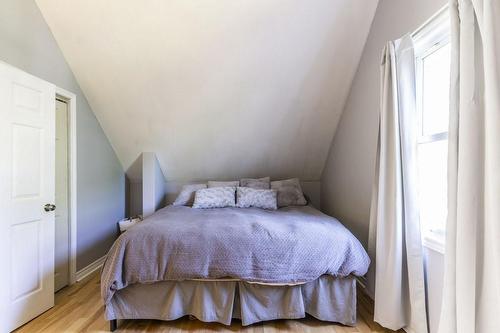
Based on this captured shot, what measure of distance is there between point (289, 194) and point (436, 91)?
6.59ft

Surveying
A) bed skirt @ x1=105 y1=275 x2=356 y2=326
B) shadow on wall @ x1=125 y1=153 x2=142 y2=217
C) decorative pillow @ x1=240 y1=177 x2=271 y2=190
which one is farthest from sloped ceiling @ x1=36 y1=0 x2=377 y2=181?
bed skirt @ x1=105 y1=275 x2=356 y2=326

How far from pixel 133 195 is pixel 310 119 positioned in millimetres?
2906

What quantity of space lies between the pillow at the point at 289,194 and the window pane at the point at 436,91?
5.91 ft

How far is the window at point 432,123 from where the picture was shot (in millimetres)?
1647

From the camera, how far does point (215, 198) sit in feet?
10.6

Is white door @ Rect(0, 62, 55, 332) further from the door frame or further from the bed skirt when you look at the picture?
the bed skirt

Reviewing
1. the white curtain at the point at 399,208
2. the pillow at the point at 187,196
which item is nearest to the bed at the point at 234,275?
the white curtain at the point at 399,208

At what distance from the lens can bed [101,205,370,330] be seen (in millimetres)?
1858

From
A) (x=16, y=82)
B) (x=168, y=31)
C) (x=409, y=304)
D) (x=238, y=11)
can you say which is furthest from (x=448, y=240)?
(x=16, y=82)

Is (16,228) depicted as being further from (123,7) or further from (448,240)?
(448,240)

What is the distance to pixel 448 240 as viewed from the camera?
48.1 inches

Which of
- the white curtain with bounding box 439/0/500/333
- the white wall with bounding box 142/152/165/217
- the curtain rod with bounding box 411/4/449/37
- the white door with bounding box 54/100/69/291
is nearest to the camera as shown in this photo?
the white curtain with bounding box 439/0/500/333

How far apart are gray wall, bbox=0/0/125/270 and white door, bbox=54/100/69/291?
15cm

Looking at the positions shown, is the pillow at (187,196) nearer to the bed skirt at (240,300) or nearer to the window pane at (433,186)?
the bed skirt at (240,300)
